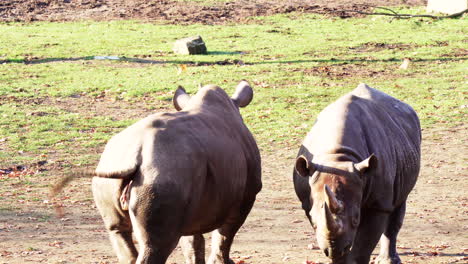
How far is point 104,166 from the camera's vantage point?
5668 millimetres

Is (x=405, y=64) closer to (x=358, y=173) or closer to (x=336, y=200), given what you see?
(x=358, y=173)

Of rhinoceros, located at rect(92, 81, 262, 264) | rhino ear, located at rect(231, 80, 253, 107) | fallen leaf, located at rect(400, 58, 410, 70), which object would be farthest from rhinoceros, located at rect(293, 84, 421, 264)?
fallen leaf, located at rect(400, 58, 410, 70)

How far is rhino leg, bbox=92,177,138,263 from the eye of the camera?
→ 222 inches

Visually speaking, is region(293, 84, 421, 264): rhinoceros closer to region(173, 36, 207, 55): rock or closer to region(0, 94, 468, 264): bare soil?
region(0, 94, 468, 264): bare soil

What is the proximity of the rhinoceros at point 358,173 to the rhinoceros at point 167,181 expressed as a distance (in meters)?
0.56

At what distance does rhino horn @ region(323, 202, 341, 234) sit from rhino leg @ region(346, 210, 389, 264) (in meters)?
0.97

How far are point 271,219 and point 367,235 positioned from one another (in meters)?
2.75

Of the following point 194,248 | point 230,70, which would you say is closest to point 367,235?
point 194,248

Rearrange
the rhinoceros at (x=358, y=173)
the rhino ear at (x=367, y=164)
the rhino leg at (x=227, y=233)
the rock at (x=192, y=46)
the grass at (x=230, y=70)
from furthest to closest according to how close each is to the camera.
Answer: the rock at (x=192, y=46), the grass at (x=230, y=70), the rhino leg at (x=227, y=233), the rhino ear at (x=367, y=164), the rhinoceros at (x=358, y=173)

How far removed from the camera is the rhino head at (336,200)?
5.91 metres

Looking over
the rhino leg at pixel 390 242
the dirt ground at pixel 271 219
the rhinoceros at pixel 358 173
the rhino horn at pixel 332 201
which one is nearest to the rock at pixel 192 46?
the dirt ground at pixel 271 219

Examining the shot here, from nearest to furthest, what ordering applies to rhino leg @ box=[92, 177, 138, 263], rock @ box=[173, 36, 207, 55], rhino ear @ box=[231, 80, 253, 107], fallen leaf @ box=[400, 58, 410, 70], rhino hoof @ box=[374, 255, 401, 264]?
1. rhino leg @ box=[92, 177, 138, 263]
2. rhino ear @ box=[231, 80, 253, 107]
3. rhino hoof @ box=[374, 255, 401, 264]
4. fallen leaf @ box=[400, 58, 410, 70]
5. rock @ box=[173, 36, 207, 55]

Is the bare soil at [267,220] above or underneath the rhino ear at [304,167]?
underneath

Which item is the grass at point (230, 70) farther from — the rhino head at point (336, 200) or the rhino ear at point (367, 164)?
the rhino ear at point (367, 164)
